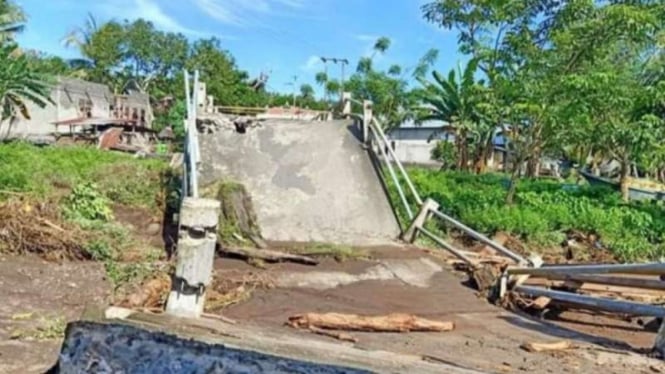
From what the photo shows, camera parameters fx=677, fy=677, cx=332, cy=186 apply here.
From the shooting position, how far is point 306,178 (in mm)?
8938

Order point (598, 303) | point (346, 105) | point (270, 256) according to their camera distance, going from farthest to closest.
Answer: point (346, 105) → point (270, 256) → point (598, 303)

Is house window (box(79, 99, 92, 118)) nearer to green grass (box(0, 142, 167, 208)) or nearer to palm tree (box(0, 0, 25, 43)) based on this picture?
palm tree (box(0, 0, 25, 43))

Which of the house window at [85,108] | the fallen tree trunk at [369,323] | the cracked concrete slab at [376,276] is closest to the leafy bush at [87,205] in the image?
the cracked concrete slab at [376,276]

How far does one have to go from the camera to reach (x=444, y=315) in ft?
18.8

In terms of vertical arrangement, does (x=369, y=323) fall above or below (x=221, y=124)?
below

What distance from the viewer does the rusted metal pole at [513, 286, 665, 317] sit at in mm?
4730

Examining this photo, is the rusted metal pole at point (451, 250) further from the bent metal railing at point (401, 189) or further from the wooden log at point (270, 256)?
the wooden log at point (270, 256)

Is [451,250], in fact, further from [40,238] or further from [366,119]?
[40,238]

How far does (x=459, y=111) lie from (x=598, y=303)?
15.5 meters

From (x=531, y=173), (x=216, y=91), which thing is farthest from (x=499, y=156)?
(x=216, y=91)

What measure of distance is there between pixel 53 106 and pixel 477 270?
29958mm

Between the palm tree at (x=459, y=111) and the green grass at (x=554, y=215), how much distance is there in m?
3.19

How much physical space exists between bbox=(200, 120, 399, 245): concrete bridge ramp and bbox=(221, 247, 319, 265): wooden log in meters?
0.87

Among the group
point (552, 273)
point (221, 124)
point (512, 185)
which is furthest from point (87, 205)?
point (512, 185)
